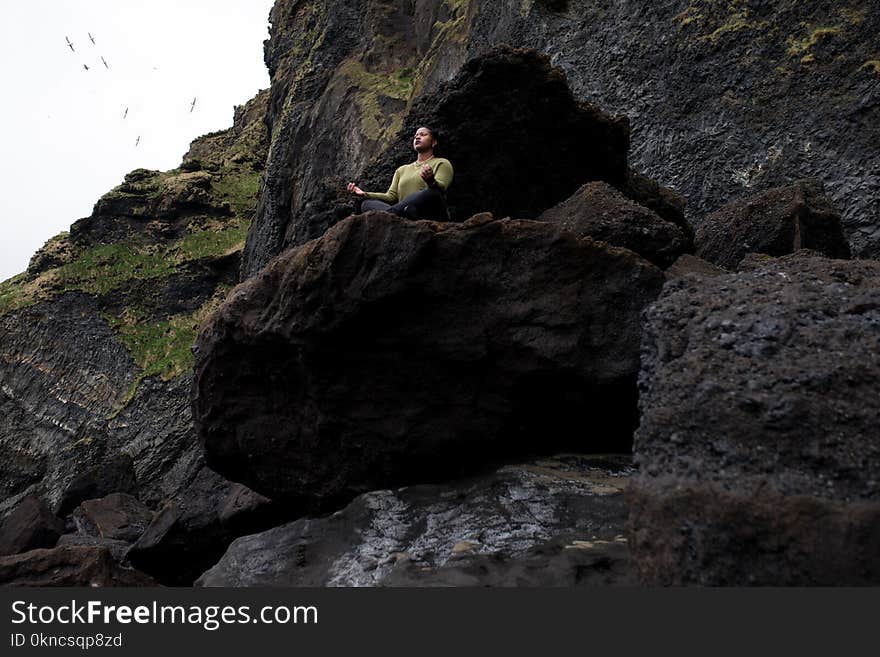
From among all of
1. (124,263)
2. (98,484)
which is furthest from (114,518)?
(124,263)

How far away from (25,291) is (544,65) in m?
26.4

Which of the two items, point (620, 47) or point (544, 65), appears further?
point (620, 47)

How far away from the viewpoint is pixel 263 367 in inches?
262

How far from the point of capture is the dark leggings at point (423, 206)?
21.7 ft

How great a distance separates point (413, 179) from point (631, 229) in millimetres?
2173

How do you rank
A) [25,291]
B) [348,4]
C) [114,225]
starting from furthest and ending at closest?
[114,225], [25,291], [348,4]

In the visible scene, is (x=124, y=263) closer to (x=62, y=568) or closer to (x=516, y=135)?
(x=62, y=568)

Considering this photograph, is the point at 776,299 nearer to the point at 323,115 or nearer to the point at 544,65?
the point at 544,65

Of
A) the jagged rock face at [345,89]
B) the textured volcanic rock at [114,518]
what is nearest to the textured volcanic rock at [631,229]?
the textured volcanic rock at [114,518]

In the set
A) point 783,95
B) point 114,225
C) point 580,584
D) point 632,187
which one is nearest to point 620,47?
point 783,95

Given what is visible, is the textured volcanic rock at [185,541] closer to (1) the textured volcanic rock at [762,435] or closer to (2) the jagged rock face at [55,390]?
(1) the textured volcanic rock at [762,435]

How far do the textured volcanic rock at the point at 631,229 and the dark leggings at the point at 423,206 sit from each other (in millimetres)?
1108

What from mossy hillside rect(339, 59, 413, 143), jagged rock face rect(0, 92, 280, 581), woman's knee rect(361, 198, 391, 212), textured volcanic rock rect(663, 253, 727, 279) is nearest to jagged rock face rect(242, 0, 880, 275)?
mossy hillside rect(339, 59, 413, 143)

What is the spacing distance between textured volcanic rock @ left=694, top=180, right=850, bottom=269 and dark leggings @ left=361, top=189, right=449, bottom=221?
3708mm
